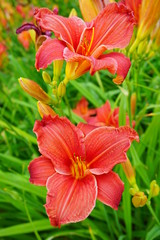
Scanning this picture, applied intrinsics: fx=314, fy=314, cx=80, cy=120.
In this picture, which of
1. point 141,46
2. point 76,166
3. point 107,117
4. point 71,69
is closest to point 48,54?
point 71,69

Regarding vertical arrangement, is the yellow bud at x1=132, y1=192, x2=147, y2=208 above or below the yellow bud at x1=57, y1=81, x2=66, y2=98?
below

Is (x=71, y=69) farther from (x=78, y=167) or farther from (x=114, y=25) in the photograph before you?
(x=78, y=167)

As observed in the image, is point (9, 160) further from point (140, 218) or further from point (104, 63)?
point (104, 63)

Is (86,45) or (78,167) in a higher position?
(86,45)

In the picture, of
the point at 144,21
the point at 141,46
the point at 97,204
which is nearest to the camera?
the point at 144,21

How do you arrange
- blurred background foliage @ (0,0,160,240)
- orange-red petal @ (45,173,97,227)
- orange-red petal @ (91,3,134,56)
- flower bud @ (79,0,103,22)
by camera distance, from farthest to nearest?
blurred background foliage @ (0,0,160,240), flower bud @ (79,0,103,22), orange-red petal @ (91,3,134,56), orange-red petal @ (45,173,97,227)

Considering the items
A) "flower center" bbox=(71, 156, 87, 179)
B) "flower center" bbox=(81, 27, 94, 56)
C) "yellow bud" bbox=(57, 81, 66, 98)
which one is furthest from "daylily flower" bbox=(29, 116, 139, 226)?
"flower center" bbox=(81, 27, 94, 56)

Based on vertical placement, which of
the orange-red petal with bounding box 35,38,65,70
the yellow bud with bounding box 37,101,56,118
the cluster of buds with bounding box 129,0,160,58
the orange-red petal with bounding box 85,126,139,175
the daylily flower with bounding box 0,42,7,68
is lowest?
the daylily flower with bounding box 0,42,7,68

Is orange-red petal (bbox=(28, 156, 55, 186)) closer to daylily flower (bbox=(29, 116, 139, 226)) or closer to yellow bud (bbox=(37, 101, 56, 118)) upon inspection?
daylily flower (bbox=(29, 116, 139, 226))
